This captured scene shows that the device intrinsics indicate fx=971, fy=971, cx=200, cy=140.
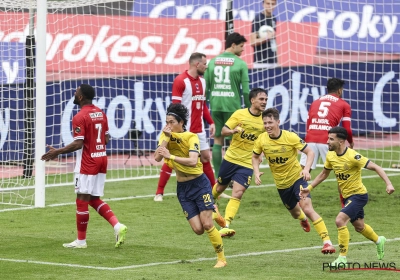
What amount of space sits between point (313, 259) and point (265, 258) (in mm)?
567

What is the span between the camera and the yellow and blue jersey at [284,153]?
477 inches

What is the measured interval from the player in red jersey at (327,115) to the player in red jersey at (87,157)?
3.56 m

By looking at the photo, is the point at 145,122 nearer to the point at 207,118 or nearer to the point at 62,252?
the point at 207,118

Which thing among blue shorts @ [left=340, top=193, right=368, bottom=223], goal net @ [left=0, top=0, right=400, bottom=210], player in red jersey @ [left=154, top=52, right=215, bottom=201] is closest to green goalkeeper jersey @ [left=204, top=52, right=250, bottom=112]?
player in red jersey @ [left=154, top=52, right=215, bottom=201]

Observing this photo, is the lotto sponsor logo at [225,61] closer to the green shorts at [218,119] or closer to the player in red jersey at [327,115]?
the green shorts at [218,119]

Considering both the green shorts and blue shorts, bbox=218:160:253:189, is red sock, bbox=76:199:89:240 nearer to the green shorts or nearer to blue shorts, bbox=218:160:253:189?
blue shorts, bbox=218:160:253:189

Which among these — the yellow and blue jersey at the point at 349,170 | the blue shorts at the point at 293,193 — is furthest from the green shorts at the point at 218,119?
the yellow and blue jersey at the point at 349,170

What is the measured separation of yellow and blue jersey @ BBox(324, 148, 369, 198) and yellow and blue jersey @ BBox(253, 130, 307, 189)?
2.37ft

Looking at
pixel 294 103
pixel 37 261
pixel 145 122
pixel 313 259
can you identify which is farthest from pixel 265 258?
pixel 294 103

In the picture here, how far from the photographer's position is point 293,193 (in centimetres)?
1227

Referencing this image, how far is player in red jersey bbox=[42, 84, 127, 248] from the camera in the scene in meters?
12.3

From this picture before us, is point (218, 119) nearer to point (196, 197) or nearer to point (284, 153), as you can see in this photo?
point (284, 153)

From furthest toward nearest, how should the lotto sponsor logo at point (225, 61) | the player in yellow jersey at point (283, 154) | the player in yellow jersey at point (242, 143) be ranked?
1. the lotto sponsor logo at point (225, 61)
2. the player in yellow jersey at point (242, 143)
3. the player in yellow jersey at point (283, 154)

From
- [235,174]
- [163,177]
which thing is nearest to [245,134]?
[235,174]
